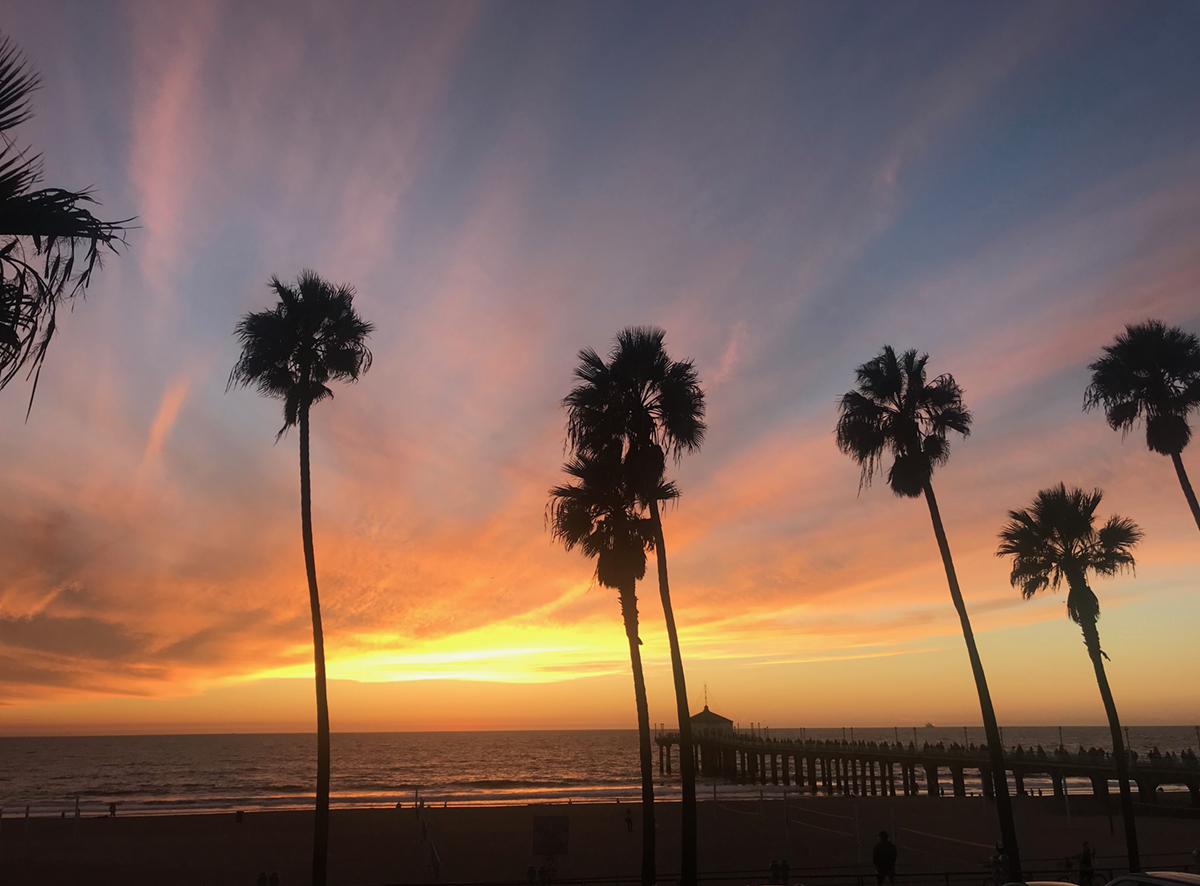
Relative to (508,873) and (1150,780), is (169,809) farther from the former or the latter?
(1150,780)

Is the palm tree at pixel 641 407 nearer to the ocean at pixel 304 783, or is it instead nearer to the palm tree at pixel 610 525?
the palm tree at pixel 610 525

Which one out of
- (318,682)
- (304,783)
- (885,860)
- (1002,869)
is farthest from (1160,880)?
(304,783)

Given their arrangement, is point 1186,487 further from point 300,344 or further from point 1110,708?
point 300,344

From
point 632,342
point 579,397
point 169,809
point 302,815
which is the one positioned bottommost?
point 169,809

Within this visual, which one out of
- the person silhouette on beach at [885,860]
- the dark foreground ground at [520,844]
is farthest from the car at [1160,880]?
the dark foreground ground at [520,844]

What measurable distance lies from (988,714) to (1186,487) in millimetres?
11136

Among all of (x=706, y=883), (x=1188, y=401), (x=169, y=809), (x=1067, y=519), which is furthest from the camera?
(x=169, y=809)

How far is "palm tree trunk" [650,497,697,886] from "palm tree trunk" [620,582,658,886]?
31.6 inches

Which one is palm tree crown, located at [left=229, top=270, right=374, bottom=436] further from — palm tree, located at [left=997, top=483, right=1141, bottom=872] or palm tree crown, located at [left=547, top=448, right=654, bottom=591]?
palm tree, located at [left=997, top=483, right=1141, bottom=872]

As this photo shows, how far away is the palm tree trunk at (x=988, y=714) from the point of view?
62.9 feet

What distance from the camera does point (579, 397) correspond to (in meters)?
21.6

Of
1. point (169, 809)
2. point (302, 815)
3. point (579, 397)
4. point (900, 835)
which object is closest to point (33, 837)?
point (302, 815)

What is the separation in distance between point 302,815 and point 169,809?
1068 inches

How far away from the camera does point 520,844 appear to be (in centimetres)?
3147
